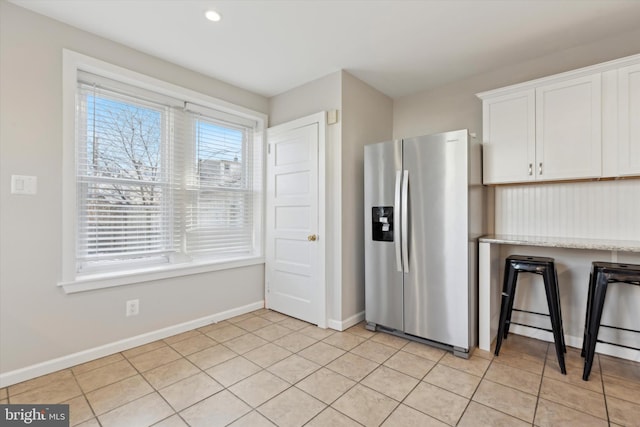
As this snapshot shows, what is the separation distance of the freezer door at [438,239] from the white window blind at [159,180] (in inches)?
69.9

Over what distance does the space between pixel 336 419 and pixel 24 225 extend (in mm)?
2329

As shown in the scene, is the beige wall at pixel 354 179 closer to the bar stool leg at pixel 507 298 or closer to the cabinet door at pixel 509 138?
the cabinet door at pixel 509 138

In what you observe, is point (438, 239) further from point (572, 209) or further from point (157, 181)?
point (157, 181)

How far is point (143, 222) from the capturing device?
2.68 metres

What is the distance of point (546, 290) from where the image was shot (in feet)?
7.32

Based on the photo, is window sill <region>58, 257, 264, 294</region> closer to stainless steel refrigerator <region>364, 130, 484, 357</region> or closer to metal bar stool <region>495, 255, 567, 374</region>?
stainless steel refrigerator <region>364, 130, 484, 357</region>

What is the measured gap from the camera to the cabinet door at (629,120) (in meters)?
2.07

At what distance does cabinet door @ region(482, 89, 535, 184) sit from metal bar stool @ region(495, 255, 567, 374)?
0.69 m

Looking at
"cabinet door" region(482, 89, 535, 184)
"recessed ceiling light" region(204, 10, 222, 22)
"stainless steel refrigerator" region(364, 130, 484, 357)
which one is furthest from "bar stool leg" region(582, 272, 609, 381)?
"recessed ceiling light" region(204, 10, 222, 22)

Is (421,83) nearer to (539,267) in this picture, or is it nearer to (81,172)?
(539,267)

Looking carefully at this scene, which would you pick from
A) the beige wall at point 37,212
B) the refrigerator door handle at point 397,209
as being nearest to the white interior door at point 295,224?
the refrigerator door handle at point 397,209

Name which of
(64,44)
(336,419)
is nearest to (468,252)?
(336,419)

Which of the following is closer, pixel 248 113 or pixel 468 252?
pixel 468 252

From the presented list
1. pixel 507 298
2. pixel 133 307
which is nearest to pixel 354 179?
pixel 507 298
